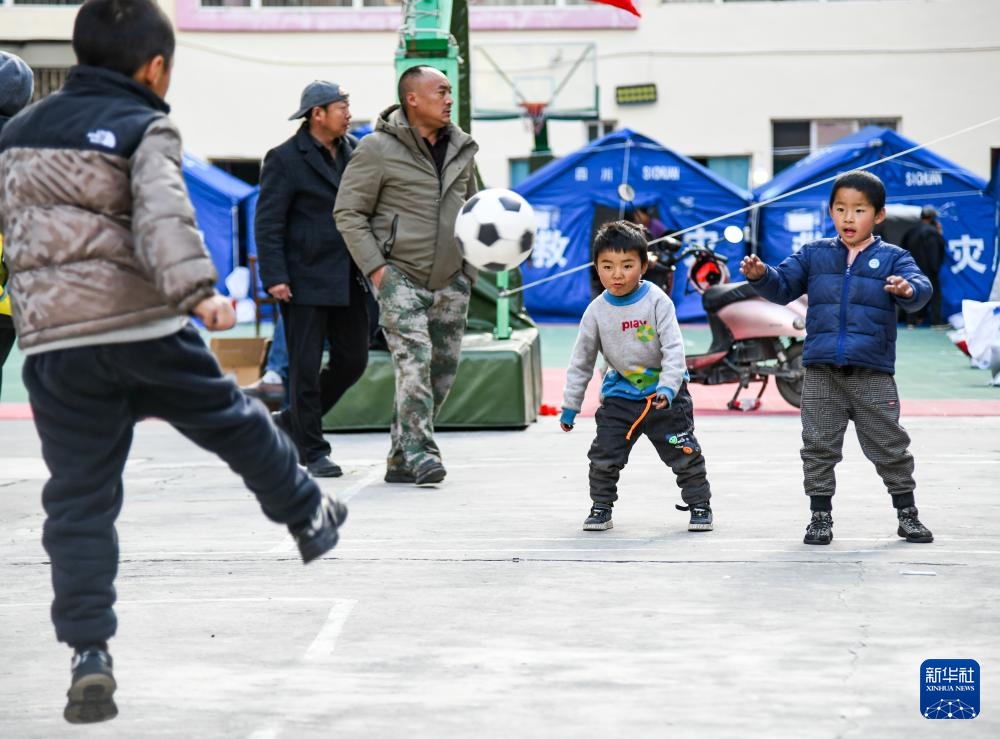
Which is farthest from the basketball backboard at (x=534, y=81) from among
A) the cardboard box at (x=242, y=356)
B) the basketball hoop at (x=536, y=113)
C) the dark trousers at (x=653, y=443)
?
the dark trousers at (x=653, y=443)

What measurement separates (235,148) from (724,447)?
22.1 meters

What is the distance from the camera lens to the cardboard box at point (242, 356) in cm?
1223

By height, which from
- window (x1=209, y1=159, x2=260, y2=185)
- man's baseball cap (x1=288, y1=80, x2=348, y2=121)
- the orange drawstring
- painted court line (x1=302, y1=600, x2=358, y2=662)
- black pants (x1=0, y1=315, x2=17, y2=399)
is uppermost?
man's baseball cap (x1=288, y1=80, x2=348, y2=121)

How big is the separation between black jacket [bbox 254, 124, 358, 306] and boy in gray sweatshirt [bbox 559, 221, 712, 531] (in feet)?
6.49

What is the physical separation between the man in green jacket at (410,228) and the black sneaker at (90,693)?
4144 mm

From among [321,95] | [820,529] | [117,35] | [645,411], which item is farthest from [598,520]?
[117,35]

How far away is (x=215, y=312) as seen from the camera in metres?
3.77

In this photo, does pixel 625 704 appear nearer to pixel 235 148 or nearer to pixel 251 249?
pixel 251 249

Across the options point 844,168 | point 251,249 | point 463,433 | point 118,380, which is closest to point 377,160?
point 463,433

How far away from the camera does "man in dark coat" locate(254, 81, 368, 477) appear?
8.26 m

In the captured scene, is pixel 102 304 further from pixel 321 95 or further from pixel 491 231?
pixel 321 95

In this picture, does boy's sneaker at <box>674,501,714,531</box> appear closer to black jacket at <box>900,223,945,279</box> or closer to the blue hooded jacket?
the blue hooded jacket

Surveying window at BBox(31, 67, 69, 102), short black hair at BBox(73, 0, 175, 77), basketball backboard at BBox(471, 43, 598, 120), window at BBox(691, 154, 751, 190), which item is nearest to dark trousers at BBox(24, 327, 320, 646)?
short black hair at BBox(73, 0, 175, 77)

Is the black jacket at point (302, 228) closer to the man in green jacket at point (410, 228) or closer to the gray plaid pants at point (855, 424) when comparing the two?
the man in green jacket at point (410, 228)
